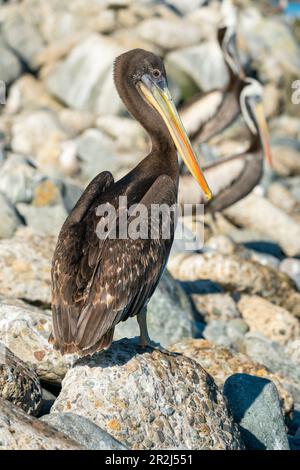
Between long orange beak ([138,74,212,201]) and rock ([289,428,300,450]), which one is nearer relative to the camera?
rock ([289,428,300,450])

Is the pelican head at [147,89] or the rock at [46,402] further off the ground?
the pelican head at [147,89]

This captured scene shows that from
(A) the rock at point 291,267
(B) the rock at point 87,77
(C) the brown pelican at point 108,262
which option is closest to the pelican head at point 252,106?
(A) the rock at point 291,267

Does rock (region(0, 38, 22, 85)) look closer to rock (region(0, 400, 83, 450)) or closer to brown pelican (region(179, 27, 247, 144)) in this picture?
brown pelican (region(179, 27, 247, 144))

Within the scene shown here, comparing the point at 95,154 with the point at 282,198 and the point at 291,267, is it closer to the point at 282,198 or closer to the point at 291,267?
the point at 282,198

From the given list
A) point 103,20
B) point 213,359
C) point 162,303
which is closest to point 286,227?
point 162,303

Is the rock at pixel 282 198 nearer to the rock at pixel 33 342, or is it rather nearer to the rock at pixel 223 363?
the rock at pixel 223 363

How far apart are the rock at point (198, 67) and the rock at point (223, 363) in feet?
60.3

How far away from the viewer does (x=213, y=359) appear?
762 centimetres

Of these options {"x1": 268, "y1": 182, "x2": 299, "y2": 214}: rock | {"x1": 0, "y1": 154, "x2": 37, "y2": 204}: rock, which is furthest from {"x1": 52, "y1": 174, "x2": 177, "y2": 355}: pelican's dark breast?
{"x1": 268, "y1": 182, "x2": 299, "y2": 214}: rock

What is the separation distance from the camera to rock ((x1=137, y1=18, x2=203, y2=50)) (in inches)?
1046

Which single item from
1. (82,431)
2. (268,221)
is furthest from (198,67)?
(82,431)

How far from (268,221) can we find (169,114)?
8867mm

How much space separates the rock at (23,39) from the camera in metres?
26.2

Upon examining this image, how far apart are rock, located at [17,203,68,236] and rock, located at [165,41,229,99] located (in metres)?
14.2
